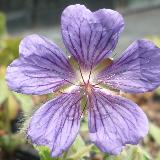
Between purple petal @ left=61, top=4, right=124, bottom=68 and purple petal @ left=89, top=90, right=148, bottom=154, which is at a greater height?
purple petal @ left=61, top=4, right=124, bottom=68

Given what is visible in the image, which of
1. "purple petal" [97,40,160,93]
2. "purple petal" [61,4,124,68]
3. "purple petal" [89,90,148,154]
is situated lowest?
"purple petal" [89,90,148,154]

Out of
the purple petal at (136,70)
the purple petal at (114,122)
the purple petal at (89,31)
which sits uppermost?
the purple petal at (89,31)

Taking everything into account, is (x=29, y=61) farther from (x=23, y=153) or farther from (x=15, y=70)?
(x=23, y=153)

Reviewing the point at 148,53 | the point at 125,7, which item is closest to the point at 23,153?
the point at 148,53

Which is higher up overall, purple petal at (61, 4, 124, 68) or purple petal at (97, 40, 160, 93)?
purple petal at (61, 4, 124, 68)
